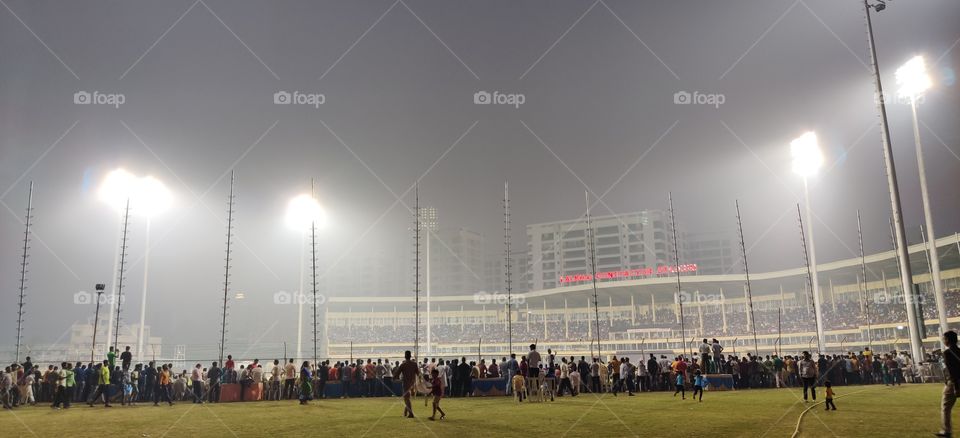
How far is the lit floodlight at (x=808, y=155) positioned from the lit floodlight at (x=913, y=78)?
40.5 feet

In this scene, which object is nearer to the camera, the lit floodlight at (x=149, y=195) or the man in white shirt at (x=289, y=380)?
the man in white shirt at (x=289, y=380)

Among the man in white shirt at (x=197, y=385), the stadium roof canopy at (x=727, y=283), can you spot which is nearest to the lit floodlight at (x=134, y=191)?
the man in white shirt at (x=197, y=385)

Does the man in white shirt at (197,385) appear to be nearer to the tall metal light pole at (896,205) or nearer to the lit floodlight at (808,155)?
the tall metal light pole at (896,205)

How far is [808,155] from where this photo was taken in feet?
154

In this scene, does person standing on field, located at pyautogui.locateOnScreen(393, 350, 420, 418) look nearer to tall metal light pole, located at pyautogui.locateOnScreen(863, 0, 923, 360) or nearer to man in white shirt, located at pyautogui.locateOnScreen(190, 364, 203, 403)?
man in white shirt, located at pyautogui.locateOnScreen(190, 364, 203, 403)

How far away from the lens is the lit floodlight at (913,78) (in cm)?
3347

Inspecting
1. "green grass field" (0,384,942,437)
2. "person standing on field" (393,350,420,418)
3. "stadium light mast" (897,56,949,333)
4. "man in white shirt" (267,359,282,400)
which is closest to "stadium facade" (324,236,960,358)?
"stadium light mast" (897,56,949,333)

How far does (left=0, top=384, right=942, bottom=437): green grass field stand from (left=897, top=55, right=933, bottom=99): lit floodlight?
723 inches

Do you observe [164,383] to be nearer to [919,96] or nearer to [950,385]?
[950,385]

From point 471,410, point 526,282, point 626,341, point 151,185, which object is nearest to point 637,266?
point 526,282

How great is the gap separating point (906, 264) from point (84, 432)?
29795 millimetres

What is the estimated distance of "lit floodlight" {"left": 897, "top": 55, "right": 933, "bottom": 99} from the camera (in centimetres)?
3347

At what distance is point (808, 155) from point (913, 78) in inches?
539

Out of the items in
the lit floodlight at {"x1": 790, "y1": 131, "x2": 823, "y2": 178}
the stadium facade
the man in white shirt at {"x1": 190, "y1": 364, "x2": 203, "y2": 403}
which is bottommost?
the man in white shirt at {"x1": 190, "y1": 364, "x2": 203, "y2": 403}
